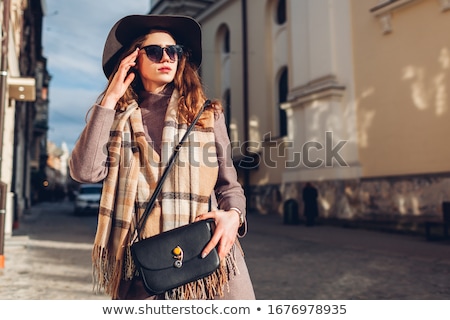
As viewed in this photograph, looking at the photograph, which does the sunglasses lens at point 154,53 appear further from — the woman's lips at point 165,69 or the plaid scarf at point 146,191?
the plaid scarf at point 146,191

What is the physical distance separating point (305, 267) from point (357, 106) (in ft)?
26.9

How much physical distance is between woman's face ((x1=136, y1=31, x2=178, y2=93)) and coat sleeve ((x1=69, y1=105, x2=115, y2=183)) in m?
0.21

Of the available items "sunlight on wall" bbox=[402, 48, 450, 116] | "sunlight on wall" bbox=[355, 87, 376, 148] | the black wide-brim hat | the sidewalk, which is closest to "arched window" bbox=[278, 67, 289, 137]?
"sunlight on wall" bbox=[355, 87, 376, 148]

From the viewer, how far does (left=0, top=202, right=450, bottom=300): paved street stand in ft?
16.4

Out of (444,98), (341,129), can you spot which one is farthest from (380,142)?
(444,98)

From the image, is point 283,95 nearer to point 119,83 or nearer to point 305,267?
point 305,267

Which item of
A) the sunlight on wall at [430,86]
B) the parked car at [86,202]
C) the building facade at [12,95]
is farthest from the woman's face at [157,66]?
the parked car at [86,202]

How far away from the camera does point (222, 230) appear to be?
4.71ft

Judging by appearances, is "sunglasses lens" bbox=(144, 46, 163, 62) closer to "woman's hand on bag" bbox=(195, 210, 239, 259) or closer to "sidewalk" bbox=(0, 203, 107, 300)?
"woman's hand on bag" bbox=(195, 210, 239, 259)

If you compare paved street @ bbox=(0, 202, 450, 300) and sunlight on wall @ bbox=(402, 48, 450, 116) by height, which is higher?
sunlight on wall @ bbox=(402, 48, 450, 116)

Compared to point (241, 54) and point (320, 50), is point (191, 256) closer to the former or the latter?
point (320, 50)

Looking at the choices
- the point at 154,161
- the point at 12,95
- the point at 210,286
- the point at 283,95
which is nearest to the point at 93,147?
the point at 154,161

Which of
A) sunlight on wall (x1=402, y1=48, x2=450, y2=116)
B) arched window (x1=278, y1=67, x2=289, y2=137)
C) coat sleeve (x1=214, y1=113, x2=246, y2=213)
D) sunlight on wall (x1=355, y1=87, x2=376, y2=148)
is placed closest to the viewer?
coat sleeve (x1=214, y1=113, x2=246, y2=213)

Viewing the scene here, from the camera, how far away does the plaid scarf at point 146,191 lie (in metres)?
1.47
